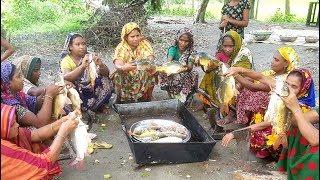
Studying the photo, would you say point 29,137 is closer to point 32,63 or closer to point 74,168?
point 74,168

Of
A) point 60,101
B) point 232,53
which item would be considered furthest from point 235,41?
point 60,101

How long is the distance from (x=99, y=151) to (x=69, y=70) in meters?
1.32

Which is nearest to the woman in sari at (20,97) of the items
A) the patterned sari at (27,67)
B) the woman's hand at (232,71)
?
the patterned sari at (27,67)

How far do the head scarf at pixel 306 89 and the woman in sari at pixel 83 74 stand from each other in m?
2.80

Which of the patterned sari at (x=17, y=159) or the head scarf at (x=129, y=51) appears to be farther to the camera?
the head scarf at (x=129, y=51)

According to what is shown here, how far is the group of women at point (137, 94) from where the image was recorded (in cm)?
302

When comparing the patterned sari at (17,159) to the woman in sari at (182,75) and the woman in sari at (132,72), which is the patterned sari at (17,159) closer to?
the woman in sari at (132,72)

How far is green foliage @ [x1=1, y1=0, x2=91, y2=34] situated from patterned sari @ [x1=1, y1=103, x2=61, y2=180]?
10537 millimetres

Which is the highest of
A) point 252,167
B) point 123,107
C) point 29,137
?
point 29,137

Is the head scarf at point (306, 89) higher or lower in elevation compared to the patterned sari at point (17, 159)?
higher

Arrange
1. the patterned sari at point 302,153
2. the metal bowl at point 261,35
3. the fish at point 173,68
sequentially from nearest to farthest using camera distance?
the patterned sari at point 302,153 → the fish at point 173,68 → the metal bowl at point 261,35

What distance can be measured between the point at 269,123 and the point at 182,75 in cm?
232

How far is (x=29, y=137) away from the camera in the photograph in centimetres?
342

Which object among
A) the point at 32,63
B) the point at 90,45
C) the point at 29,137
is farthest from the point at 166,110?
the point at 90,45
